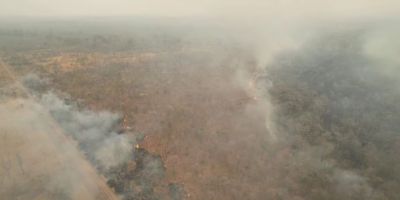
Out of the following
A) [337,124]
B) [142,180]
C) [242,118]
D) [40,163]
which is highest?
[337,124]

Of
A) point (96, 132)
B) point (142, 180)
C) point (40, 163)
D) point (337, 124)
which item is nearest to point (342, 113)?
point (337, 124)

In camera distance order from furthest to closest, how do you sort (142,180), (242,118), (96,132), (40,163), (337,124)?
1. (242,118)
2. (337,124)
3. (96,132)
4. (40,163)
5. (142,180)

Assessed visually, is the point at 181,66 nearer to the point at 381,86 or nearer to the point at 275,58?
the point at 275,58

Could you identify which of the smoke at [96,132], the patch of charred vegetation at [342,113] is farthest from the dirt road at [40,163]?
the patch of charred vegetation at [342,113]

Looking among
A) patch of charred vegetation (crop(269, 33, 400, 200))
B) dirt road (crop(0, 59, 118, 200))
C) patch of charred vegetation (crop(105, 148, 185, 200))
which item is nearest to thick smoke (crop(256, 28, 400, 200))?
patch of charred vegetation (crop(269, 33, 400, 200))

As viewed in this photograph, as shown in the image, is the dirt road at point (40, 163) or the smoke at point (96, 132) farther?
the smoke at point (96, 132)

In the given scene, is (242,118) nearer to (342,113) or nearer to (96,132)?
(342,113)

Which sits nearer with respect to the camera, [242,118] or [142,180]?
[142,180]

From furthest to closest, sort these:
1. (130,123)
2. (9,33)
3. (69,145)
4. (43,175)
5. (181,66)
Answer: (9,33), (181,66), (130,123), (69,145), (43,175)

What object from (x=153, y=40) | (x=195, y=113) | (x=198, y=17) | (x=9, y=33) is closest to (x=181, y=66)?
(x=195, y=113)

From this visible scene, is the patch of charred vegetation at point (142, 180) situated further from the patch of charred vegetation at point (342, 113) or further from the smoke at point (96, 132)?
the patch of charred vegetation at point (342, 113)

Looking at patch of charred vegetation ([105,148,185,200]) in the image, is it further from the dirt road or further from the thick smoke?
the thick smoke
